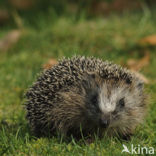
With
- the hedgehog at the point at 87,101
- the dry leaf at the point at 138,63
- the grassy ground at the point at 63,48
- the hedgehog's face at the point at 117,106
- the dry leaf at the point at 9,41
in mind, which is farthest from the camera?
the dry leaf at the point at 9,41

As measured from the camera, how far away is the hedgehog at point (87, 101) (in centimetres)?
508

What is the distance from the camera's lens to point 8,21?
1582 cm

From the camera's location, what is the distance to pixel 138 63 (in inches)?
352

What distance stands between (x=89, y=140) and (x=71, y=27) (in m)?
6.52

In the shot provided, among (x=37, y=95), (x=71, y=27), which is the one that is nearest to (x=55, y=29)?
(x=71, y=27)

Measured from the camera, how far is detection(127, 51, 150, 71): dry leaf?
8299 millimetres

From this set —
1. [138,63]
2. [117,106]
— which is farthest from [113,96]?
[138,63]

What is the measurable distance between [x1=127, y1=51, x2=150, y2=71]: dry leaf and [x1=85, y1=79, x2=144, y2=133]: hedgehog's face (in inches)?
107

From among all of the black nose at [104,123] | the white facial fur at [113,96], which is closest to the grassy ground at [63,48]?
the white facial fur at [113,96]

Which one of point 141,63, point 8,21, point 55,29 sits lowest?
point 141,63

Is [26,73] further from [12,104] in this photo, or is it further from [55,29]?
[55,29]

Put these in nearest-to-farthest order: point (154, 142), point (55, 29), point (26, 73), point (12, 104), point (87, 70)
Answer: point (154, 142) → point (87, 70) → point (12, 104) → point (26, 73) → point (55, 29)

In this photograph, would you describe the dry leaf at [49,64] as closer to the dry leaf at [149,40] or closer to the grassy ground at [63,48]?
the grassy ground at [63,48]

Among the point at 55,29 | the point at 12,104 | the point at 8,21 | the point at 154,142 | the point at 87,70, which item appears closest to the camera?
the point at 154,142
